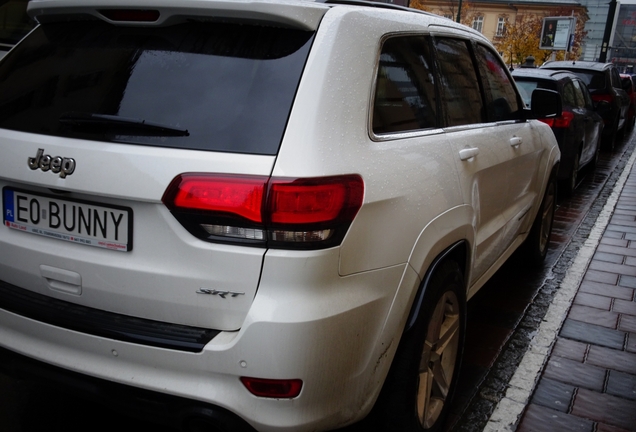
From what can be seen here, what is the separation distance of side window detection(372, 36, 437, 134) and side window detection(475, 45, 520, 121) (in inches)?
36.2

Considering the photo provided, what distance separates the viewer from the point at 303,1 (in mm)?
2219

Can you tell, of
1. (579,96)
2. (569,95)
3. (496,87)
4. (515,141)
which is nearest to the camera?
(515,141)

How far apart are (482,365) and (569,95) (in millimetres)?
5981

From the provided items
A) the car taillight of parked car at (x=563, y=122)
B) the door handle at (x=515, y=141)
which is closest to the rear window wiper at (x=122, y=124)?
the door handle at (x=515, y=141)

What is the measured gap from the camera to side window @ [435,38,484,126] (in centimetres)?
305

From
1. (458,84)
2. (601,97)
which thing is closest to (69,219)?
(458,84)

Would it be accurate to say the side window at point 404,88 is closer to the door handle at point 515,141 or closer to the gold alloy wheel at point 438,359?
the gold alloy wheel at point 438,359

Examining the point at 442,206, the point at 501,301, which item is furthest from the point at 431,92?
the point at 501,301

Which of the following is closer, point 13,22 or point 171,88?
point 171,88

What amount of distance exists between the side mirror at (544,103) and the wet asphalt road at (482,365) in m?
1.30

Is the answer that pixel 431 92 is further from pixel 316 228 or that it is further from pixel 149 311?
pixel 149 311

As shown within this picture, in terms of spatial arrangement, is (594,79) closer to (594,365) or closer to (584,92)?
(584,92)

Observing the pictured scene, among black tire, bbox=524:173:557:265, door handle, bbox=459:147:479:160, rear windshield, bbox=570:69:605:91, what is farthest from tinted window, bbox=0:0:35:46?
rear windshield, bbox=570:69:605:91

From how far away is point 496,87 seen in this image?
13.1 ft
